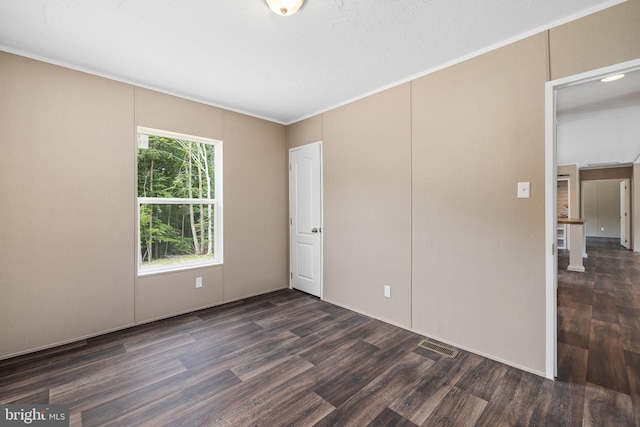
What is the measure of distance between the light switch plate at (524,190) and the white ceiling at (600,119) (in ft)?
2.56

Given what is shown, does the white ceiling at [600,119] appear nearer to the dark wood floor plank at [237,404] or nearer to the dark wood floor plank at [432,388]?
the dark wood floor plank at [432,388]

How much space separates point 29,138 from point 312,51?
2.61 metres

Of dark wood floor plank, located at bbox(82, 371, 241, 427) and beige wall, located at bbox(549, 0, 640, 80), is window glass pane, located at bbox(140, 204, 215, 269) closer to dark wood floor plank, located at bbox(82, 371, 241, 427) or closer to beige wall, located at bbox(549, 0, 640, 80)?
dark wood floor plank, located at bbox(82, 371, 241, 427)

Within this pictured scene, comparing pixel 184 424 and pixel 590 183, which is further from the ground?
pixel 590 183

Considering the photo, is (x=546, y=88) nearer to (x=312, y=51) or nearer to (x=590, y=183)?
(x=312, y=51)

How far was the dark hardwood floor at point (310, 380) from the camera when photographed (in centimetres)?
170

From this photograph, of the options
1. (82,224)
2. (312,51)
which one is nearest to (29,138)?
(82,224)

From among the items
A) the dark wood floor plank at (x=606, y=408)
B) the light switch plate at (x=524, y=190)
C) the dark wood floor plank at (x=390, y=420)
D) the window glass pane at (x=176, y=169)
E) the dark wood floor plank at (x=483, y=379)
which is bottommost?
the dark wood floor plank at (x=390, y=420)

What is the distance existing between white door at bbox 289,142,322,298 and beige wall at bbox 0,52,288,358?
1240 mm

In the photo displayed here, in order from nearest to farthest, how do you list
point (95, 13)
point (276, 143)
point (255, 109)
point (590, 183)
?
point (95, 13) < point (255, 109) < point (276, 143) < point (590, 183)

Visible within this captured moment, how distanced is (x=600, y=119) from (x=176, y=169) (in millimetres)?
5915

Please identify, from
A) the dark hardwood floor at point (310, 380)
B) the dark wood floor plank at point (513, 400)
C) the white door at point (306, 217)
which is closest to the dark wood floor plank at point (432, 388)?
the dark hardwood floor at point (310, 380)

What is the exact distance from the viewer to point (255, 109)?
378 centimetres

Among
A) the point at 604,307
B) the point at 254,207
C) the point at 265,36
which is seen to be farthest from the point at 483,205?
the point at 254,207
